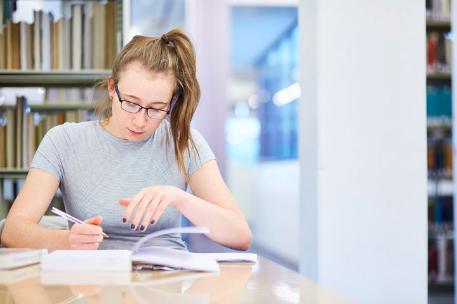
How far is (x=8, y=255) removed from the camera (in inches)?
47.8

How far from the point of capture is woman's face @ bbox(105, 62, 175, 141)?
1614 millimetres

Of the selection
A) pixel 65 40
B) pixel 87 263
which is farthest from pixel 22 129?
pixel 87 263

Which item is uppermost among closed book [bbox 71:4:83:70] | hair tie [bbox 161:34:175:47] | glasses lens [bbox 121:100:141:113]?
closed book [bbox 71:4:83:70]

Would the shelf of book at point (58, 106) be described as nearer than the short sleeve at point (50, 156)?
No

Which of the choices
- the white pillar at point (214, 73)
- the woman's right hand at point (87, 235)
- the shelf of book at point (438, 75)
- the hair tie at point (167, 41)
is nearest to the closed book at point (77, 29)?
the white pillar at point (214, 73)

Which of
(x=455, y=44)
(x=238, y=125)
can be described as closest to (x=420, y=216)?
(x=455, y=44)

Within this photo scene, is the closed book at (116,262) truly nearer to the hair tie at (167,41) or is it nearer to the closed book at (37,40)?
the hair tie at (167,41)

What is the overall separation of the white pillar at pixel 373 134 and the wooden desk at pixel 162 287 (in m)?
1.17

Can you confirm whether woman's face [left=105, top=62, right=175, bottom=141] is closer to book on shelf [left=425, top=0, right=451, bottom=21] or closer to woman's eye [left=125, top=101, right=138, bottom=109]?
woman's eye [left=125, top=101, right=138, bottom=109]

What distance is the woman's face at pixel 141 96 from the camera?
5.30 feet

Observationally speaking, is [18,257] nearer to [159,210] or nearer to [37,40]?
[159,210]

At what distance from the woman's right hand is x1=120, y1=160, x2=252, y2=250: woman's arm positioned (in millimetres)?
61

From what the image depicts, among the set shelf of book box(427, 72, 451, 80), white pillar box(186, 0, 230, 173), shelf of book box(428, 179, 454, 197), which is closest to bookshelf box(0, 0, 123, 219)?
white pillar box(186, 0, 230, 173)

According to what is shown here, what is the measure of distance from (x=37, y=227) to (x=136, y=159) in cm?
35
